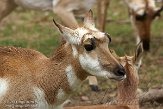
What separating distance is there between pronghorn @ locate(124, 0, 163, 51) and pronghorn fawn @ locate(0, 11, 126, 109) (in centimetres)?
499

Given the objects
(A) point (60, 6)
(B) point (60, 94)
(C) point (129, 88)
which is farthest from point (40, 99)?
(A) point (60, 6)

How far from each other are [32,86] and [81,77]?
31 cm

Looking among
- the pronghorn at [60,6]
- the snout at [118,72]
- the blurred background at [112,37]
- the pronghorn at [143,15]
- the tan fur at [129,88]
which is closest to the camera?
the snout at [118,72]

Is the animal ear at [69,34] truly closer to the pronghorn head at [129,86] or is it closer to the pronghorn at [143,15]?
the pronghorn head at [129,86]

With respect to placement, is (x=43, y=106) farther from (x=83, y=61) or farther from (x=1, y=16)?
(x=1, y=16)

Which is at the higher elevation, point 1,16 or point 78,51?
point 78,51

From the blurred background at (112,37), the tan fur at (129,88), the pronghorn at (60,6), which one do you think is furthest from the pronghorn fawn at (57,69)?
the pronghorn at (60,6)

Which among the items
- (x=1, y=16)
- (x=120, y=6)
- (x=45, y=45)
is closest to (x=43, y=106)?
(x=1, y=16)

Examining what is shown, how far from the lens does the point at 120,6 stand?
13.4 meters

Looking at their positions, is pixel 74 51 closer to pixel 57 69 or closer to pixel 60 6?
pixel 57 69

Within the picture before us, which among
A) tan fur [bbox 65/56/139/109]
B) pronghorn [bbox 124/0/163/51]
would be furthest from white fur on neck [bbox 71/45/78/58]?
pronghorn [bbox 124/0/163/51]

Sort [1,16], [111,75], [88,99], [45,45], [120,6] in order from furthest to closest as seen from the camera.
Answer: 1. [120,6]
2. [45,45]
3. [1,16]
4. [88,99]
5. [111,75]

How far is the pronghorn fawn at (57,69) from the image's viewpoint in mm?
3635

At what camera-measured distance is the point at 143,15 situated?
8.88 m
